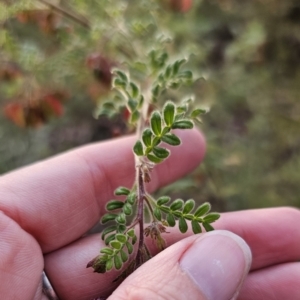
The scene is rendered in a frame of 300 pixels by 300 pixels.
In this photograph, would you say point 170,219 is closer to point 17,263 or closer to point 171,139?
point 171,139

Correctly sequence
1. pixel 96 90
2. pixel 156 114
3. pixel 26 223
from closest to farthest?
pixel 156 114 < pixel 26 223 < pixel 96 90

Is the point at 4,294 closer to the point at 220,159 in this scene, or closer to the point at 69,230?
the point at 69,230

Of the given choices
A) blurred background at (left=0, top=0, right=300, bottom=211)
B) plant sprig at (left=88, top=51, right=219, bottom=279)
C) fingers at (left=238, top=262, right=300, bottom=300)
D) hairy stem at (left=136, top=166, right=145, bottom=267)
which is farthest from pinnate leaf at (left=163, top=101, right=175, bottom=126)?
fingers at (left=238, top=262, right=300, bottom=300)

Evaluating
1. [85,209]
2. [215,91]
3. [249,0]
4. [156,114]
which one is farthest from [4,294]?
[249,0]

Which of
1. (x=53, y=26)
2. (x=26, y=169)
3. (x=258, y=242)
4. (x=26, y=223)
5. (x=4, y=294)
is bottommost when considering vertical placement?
(x=258, y=242)

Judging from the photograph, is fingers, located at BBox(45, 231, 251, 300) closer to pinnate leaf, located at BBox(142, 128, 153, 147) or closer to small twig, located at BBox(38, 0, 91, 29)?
pinnate leaf, located at BBox(142, 128, 153, 147)
